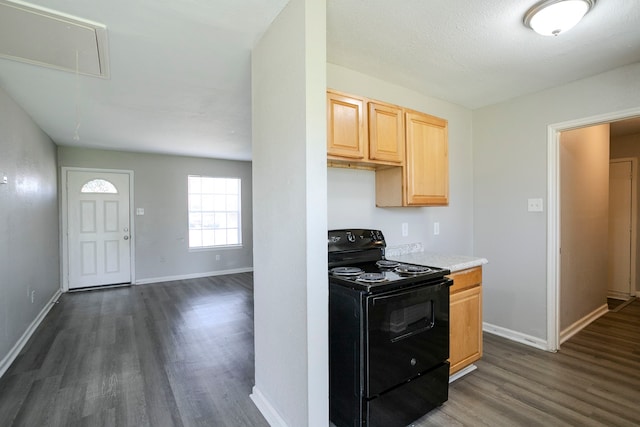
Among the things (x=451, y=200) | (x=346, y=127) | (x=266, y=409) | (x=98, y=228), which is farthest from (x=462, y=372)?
(x=98, y=228)

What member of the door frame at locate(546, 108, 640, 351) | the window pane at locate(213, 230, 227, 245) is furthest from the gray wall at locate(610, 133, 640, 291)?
the window pane at locate(213, 230, 227, 245)

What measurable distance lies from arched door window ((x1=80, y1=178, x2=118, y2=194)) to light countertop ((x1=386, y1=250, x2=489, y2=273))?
510cm

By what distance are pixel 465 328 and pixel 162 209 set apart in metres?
5.44

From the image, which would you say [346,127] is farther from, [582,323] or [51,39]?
[582,323]

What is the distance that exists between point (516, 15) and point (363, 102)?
3.22ft

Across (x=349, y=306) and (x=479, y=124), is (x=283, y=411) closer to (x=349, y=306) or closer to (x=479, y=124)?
(x=349, y=306)

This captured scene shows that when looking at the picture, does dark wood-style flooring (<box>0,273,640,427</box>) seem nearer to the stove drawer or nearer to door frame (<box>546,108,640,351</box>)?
the stove drawer

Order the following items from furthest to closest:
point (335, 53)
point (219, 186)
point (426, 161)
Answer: point (219, 186), point (426, 161), point (335, 53)

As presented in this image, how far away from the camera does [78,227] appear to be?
5.18 m

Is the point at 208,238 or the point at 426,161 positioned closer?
the point at 426,161

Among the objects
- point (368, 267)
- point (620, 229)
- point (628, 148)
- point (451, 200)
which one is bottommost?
point (368, 267)

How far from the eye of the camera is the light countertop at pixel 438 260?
7.49 feet

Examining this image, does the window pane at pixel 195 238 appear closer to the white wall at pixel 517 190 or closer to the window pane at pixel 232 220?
the window pane at pixel 232 220

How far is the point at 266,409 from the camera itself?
1.98 meters
